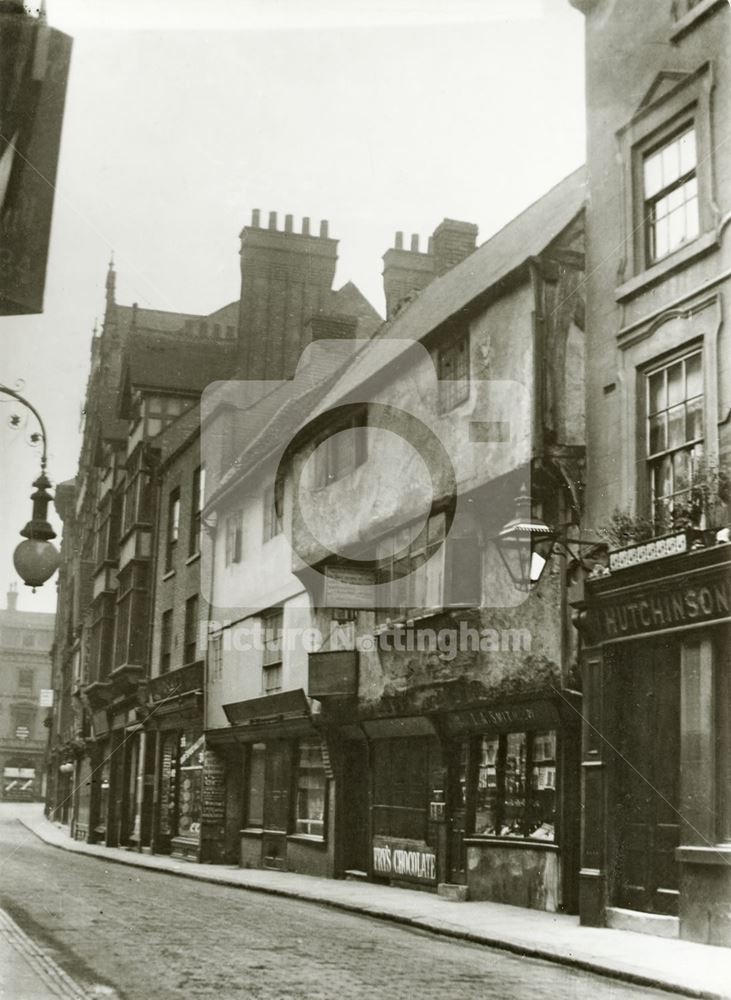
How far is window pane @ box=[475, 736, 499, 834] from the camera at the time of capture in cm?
1623

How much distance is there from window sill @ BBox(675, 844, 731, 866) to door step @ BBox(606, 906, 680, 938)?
685 millimetres

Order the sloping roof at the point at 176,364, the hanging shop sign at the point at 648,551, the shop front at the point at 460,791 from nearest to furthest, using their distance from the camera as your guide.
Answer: the hanging shop sign at the point at 648,551, the shop front at the point at 460,791, the sloping roof at the point at 176,364

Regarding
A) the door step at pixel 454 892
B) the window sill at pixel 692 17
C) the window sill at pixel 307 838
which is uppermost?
the window sill at pixel 692 17

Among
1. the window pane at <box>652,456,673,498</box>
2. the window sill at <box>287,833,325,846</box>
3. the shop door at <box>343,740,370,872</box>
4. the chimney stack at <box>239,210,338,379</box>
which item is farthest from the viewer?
the chimney stack at <box>239,210,338,379</box>

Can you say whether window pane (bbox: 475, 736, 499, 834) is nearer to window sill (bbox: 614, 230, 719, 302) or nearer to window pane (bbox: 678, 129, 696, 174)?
window sill (bbox: 614, 230, 719, 302)

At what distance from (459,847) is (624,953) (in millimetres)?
5998

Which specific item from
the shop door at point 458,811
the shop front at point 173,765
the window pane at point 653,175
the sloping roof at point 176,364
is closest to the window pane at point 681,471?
the window pane at point 653,175

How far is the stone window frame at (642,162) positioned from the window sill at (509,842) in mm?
6341

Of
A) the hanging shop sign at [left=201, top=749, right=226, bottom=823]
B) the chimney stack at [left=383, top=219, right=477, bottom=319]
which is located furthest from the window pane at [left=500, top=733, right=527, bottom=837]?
the chimney stack at [left=383, top=219, right=477, bottom=319]

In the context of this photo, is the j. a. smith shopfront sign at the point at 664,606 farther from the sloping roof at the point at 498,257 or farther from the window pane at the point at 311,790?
the window pane at the point at 311,790

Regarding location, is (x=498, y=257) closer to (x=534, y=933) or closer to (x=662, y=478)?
(x=662, y=478)

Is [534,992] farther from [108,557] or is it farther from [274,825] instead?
[108,557]

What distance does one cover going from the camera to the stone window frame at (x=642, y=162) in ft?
41.9

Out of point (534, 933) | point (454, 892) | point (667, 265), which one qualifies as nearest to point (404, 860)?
point (454, 892)
